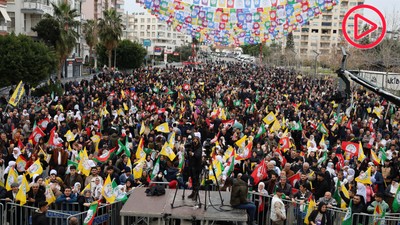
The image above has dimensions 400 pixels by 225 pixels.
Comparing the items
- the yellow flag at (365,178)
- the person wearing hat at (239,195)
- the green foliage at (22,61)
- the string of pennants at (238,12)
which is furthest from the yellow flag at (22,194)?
the green foliage at (22,61)

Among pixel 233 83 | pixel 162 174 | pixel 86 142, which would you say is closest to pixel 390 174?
pixel 162 174

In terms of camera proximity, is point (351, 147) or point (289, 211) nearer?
point (289, 211)

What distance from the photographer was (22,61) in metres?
28.1

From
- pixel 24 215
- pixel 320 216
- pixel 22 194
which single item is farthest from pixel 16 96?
pixel 320 216

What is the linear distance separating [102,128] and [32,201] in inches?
341

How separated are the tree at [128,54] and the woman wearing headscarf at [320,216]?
161ft

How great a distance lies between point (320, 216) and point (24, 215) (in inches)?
235

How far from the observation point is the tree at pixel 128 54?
185 feet

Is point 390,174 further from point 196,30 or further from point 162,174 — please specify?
point 196,30

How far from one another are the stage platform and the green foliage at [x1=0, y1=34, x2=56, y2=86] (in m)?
20.8

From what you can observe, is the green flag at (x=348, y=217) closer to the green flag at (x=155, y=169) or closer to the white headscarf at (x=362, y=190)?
the white headscarf at (x=362, y=190)

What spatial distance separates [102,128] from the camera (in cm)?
1812

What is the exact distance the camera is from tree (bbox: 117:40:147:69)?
56.2 m

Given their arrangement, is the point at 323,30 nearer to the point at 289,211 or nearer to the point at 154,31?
the point at 154,31
